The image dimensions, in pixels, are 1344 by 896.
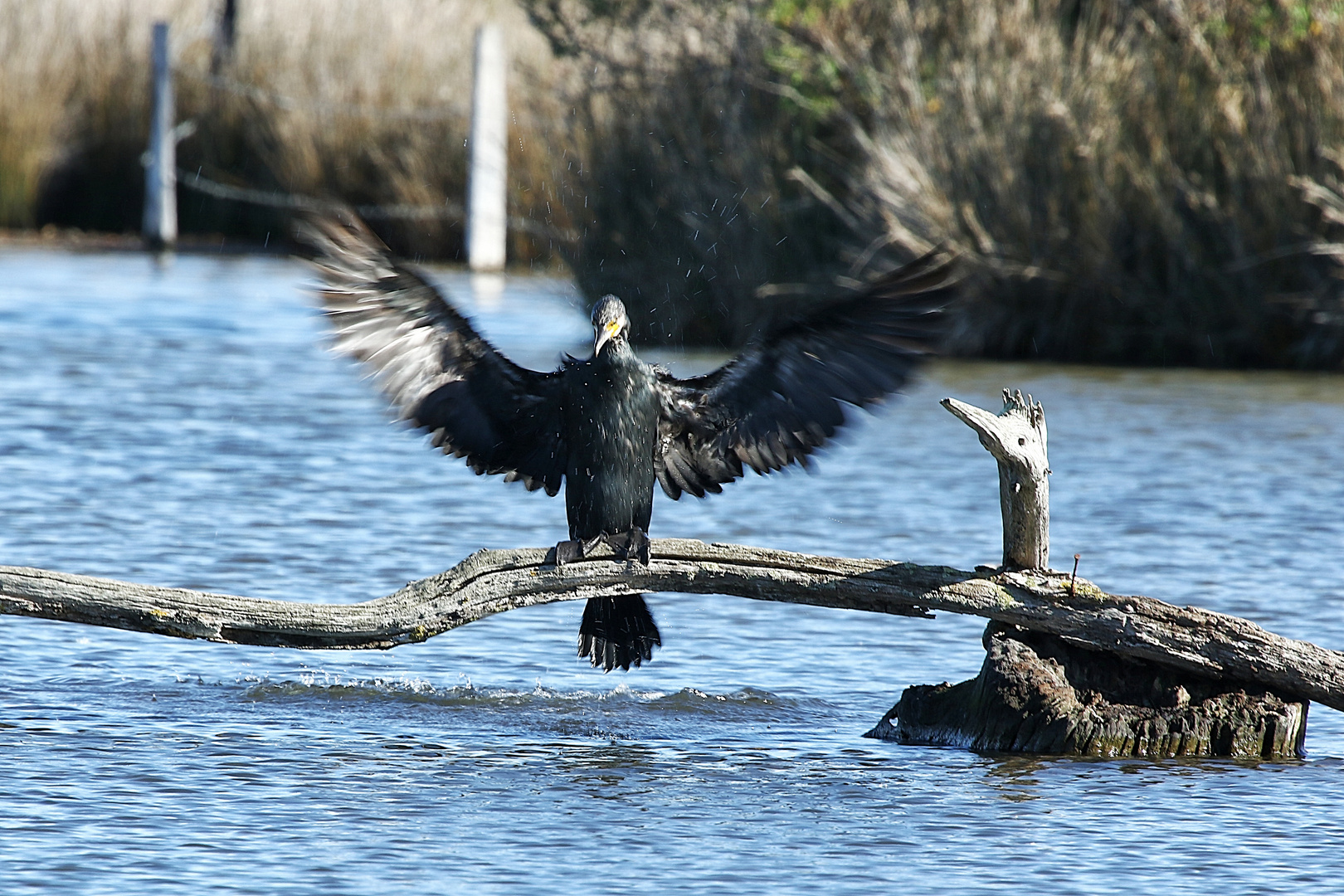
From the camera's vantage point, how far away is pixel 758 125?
11.6 m

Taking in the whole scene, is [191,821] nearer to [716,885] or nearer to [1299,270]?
[716,885]

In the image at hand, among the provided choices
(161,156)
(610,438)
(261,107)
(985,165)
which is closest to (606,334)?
(610,438)

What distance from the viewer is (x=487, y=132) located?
52.7 feet

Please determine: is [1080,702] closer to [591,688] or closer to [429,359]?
[591,688]

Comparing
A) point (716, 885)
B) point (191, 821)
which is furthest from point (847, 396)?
point (191, 821)

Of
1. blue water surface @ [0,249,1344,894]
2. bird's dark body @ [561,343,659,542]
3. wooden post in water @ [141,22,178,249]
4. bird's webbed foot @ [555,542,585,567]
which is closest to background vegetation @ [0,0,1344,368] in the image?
blue water surface @ [0,249,1344,894]

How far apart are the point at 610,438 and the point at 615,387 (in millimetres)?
131

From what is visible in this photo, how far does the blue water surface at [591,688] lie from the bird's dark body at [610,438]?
55 centimetres

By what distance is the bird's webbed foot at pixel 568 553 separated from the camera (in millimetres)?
4621

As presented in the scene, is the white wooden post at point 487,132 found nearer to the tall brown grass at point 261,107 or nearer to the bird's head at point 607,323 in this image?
the tall brown grass at point 261,107

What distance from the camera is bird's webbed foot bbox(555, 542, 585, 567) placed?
4621 millimetres

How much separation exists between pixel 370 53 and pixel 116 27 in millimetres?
3161

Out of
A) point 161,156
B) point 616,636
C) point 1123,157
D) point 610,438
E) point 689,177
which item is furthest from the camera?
point 161,156


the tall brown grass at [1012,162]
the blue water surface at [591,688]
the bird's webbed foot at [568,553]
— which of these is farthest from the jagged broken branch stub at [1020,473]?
the tall brown grass at [1012,162]
